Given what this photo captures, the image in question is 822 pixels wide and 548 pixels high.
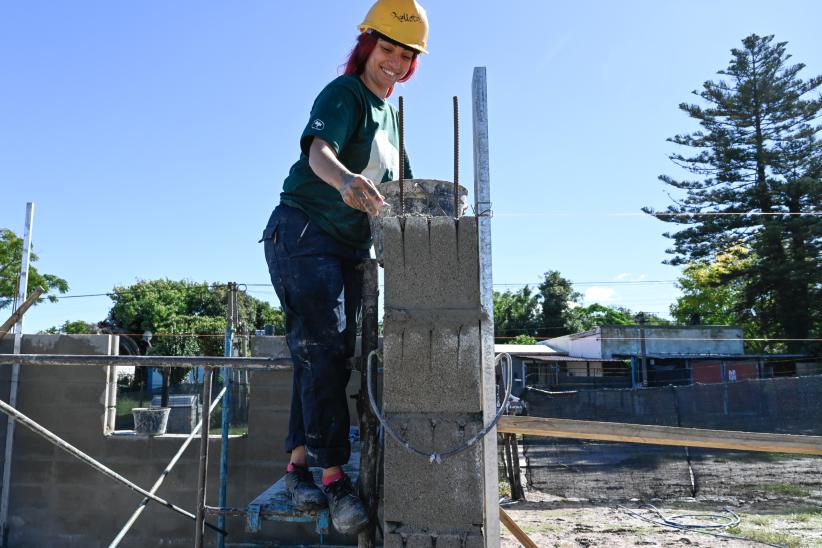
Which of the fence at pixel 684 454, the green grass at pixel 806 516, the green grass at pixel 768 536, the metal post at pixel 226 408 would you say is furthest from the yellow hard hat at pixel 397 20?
the fence at pixel 684 454

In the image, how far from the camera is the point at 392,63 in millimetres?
2559

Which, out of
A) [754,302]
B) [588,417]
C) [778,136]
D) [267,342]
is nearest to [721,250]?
[754,302]

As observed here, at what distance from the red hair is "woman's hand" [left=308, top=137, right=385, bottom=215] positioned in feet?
2.17

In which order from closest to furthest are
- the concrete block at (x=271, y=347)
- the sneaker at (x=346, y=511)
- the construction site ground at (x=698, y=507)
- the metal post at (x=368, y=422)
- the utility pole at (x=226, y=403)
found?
the sneaker at (x=346, y=511) < the metal post at (x=368, y=422) < the utility pole at (x=226, y=403) < the concrete block at (x=271, y=347) < the construction site ground at (x=698, y=507)

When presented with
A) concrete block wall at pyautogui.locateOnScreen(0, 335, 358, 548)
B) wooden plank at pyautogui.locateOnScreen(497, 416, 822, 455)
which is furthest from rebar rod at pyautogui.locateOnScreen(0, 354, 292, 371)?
concrete block wall at pyautogui.locateOnScreen(0, 335, 358, 548)

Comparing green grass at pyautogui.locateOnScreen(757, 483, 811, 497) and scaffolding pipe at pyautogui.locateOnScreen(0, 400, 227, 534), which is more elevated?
scaffolding pipe at pyautogui.locateOnScreen(0, 400, 227, 534)

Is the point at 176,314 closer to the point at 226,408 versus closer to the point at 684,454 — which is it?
the point at 684,454

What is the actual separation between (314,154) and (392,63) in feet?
2.16

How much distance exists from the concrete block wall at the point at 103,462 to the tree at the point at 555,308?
46.0 metres

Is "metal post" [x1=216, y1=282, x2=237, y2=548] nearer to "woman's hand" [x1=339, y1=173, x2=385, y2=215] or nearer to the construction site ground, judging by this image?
"woman's hand" [x1=339, y1=173, x2=385, y2=215]

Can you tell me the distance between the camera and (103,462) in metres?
6.74

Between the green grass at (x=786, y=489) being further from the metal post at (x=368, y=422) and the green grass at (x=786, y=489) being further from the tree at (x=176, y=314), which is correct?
the tree at (x=176, y=314)

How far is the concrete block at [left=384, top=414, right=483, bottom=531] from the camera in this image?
197cm

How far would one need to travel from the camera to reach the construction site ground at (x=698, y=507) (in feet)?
24.9
